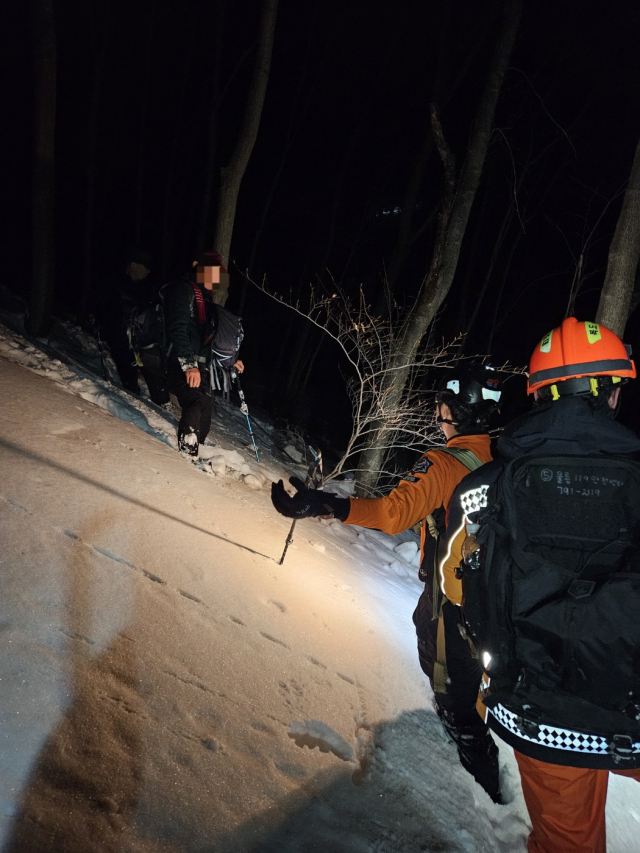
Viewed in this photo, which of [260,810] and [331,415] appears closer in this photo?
[260,810]

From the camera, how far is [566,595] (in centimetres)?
173

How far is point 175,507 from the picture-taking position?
151 inches

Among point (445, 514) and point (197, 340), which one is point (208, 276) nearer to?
point (197, 340)

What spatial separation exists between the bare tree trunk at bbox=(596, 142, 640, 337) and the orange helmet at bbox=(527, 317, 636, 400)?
3629 mm

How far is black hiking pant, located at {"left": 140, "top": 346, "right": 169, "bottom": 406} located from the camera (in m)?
6.51

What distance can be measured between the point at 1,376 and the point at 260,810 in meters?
4.36

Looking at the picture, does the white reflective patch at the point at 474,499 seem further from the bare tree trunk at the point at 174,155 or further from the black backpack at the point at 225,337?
the bare tree trunk at the point at 174,155

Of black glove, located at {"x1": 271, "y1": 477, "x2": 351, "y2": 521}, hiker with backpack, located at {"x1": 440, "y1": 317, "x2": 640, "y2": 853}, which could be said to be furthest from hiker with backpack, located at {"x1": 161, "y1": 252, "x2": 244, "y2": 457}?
hiker with backpack, located at {"x1": 440, "y1": 317, "x2": 640, "y2": 853}

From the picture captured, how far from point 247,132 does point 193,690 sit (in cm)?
742

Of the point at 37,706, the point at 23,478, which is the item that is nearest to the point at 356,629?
the point at 37,706

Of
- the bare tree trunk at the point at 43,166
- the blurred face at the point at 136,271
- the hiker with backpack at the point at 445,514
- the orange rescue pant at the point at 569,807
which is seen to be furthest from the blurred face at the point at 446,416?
the bare tree trunk at the point at 43,166

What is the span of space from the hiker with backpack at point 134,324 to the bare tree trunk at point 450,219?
3205 mm

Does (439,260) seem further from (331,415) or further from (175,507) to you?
(331,415)

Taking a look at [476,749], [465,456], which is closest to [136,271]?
[465,456]
